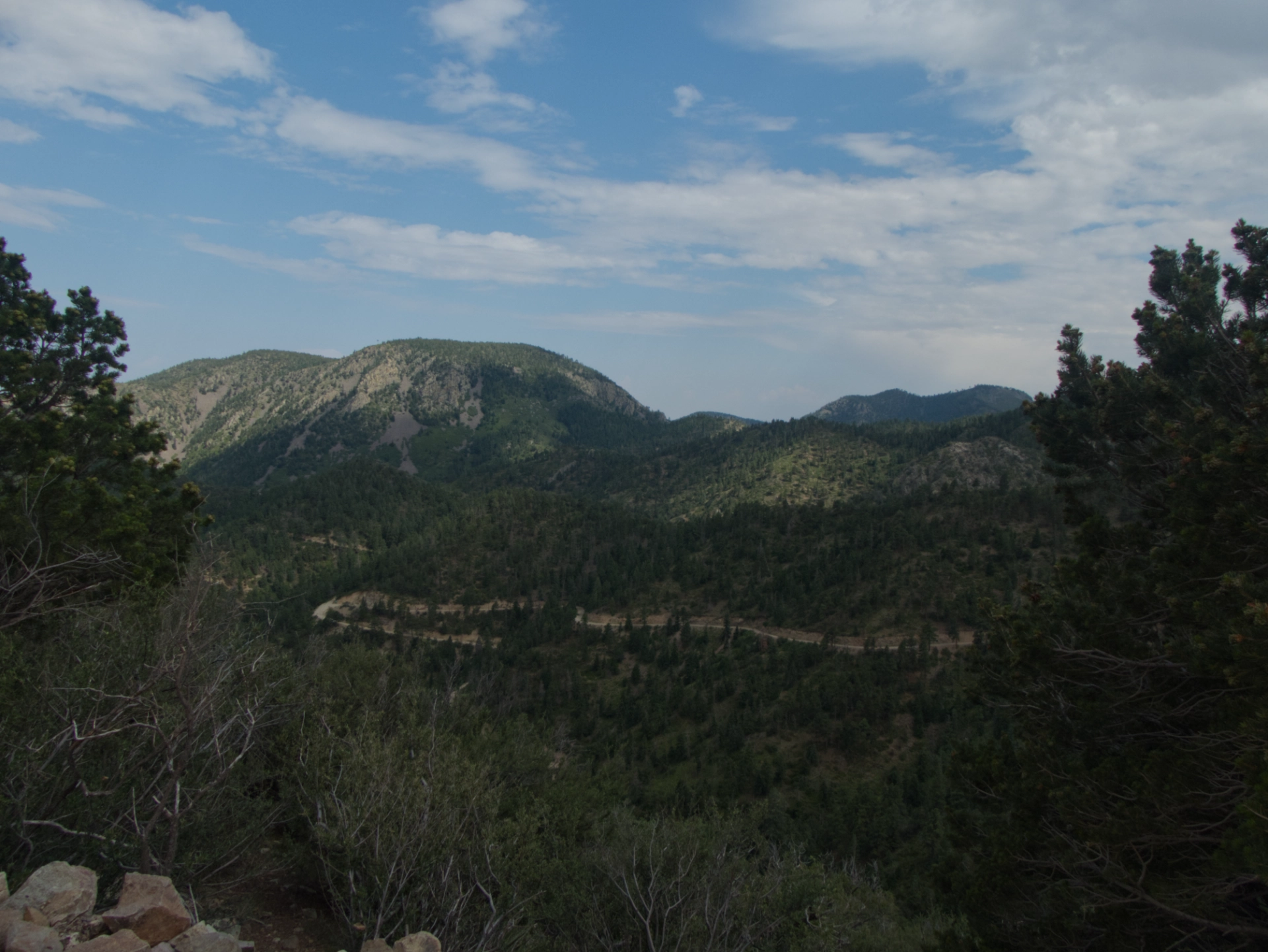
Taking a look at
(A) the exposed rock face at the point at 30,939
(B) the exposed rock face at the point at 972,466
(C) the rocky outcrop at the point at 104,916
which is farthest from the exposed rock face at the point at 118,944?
(B) the exposed rock face at the point at 972,466

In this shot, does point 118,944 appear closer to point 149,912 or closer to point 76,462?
point 149,912

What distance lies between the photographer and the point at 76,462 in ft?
77.0

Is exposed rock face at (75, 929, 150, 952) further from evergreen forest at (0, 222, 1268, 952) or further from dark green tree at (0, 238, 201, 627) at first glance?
dark green tree at (0, 238, 201, 627)

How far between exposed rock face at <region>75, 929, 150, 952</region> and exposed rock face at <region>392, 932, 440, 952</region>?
9.33 feet

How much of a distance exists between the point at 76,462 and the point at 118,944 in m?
22.7

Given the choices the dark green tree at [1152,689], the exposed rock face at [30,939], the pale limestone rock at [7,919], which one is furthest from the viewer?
the dark green tree at [1152,689]

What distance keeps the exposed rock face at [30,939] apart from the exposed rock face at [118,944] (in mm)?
237

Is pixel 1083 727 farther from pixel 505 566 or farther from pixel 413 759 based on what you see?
pixel 505 566

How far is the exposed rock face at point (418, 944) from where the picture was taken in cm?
855

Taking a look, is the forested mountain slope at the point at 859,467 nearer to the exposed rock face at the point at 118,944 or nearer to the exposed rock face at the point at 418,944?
the exposed rock face at the point at 418,944

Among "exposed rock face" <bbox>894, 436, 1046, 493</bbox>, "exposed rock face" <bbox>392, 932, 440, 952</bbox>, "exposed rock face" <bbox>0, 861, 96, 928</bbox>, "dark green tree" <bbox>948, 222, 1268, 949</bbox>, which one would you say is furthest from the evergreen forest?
"exposed rock face" <bbox>894, 436, 1046, 493</bbox>

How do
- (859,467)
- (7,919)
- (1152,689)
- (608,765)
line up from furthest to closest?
(859,467) → (608,765) → (1152,689) → (7,919)

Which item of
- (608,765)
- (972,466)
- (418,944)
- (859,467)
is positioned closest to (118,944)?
(418,944)

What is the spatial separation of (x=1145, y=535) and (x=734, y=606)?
6922cm
